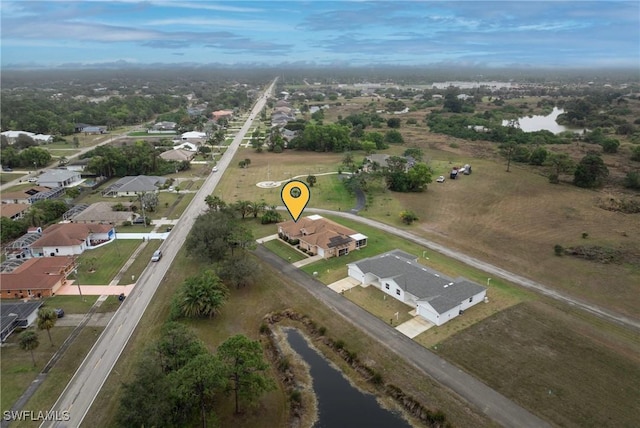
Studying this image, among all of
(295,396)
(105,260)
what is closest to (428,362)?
(295,396)

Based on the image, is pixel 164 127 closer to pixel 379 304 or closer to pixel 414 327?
pixel 379 304

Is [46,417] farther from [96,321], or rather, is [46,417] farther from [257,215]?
[257,215]

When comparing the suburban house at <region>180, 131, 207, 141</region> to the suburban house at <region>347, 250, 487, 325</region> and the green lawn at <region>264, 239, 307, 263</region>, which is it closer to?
the green lawn at <region>264, 239, 307, 263</region>

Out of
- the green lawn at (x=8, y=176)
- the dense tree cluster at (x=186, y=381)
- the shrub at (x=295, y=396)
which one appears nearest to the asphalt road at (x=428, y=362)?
the shrub at (x=295, y=396)

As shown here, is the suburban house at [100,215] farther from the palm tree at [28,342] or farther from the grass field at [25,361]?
the palm tree at [28,342]

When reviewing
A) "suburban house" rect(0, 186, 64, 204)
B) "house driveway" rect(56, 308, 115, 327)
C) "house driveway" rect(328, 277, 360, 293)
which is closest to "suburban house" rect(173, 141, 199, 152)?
"suburban house" rect(0, 186, 64, 204)

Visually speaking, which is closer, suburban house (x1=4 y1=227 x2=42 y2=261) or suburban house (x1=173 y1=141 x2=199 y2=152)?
suburban house (x1=4 y1=227 x2=42 y2=261)

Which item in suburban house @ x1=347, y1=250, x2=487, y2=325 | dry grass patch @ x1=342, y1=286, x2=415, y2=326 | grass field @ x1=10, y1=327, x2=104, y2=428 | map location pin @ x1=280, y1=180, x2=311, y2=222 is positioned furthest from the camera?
map location pin @ x1=280, y1=180, x2=311, y2=222

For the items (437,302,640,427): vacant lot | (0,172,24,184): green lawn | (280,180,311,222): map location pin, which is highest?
(280,180,311,222): map location pin
